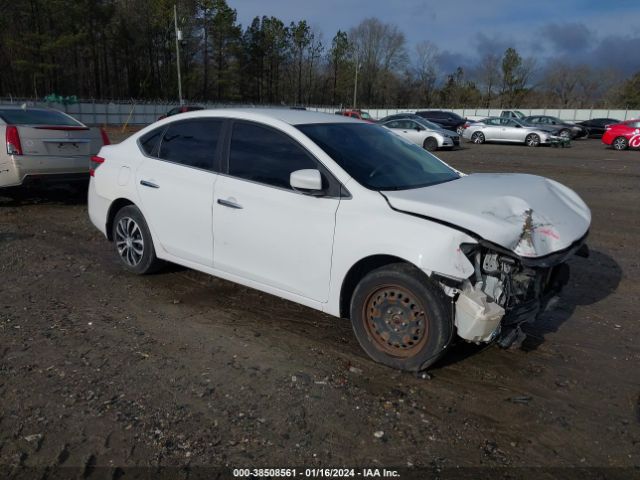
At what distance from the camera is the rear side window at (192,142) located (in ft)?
15.4

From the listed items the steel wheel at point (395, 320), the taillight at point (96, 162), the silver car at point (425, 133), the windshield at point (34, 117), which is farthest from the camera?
the silver car at point (425, 133)

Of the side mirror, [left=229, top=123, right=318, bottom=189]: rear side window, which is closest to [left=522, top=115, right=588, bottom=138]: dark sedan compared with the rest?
[left=229, top=123, right=318, bottom=189]: rear side window

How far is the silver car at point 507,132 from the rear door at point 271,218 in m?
25.8

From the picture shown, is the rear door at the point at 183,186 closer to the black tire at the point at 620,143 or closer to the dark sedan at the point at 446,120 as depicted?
the black tire at the point at 620,143

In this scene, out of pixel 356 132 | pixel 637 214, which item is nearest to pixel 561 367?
pixel 356 132

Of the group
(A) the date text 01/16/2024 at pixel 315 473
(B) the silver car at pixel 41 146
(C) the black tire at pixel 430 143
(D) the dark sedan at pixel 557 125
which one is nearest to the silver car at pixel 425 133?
(C) the black tire at pixel 430 143

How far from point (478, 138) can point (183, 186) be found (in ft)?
88.8

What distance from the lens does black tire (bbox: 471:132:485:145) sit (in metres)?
28.9

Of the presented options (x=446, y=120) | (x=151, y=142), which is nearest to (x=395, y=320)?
(x=151, y=142)

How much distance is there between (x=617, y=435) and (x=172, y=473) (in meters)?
2.54

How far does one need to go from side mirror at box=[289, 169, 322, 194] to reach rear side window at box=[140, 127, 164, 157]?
6.71 ft

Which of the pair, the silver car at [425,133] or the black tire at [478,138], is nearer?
the silver car at [425,133]

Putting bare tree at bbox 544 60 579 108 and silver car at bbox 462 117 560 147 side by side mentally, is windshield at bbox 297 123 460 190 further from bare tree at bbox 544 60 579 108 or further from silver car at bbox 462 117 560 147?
bare tree at bbox 544 60 579 108

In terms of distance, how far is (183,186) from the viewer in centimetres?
474
